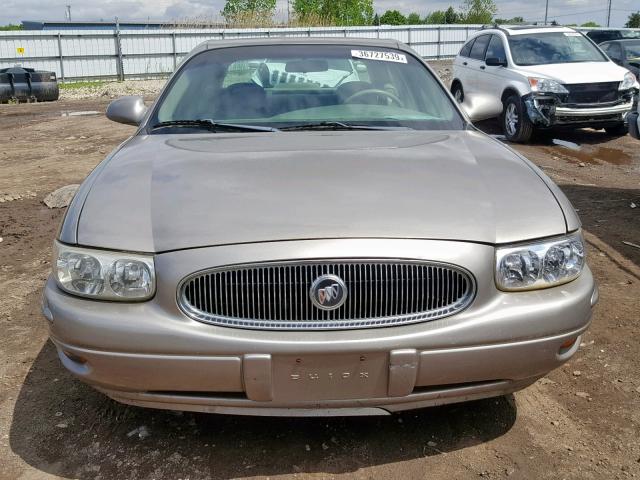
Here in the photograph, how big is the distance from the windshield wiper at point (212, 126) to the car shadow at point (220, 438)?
1.40 metres

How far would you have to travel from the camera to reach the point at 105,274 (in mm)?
2211

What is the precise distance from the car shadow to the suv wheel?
302 inches

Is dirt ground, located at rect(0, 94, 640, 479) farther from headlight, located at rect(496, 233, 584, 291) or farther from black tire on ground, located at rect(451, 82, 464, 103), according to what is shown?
black tire on ground, located at rect(451, 82, 464, 103)

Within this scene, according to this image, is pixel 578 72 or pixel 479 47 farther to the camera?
pixel 479 47

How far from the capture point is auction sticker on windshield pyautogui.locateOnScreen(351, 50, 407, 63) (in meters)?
3.82

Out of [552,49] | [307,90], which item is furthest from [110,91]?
[307,90]

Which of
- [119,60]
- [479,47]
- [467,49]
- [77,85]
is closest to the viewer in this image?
[479,47]

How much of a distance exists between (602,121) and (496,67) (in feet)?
6.51

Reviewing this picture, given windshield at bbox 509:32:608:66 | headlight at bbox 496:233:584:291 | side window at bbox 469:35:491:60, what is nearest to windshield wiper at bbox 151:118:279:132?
headlight at bbox 496:233:584:291

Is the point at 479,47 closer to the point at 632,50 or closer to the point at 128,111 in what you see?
the point at 632,50

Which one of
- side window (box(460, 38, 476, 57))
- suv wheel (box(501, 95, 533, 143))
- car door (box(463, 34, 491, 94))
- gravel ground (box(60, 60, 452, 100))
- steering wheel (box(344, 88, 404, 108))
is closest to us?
steering wheel (box(344, 88, 404, 108))

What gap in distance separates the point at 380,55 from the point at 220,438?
2.40 metres

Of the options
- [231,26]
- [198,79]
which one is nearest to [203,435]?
[198,79]

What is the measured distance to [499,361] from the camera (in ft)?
7.30
